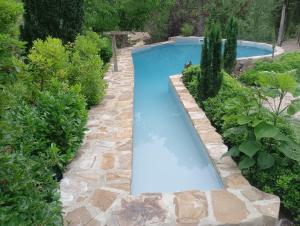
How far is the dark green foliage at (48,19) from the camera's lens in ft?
28.3

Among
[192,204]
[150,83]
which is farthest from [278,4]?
[192,204]

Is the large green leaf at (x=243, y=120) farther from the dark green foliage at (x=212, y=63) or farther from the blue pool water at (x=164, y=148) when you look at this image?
the dark green foliage at (x=212, y=63)

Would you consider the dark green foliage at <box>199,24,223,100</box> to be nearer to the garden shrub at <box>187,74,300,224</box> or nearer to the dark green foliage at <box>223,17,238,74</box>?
the garden shrub at <box>187,74,300,224</box>

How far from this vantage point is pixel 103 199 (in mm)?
3887

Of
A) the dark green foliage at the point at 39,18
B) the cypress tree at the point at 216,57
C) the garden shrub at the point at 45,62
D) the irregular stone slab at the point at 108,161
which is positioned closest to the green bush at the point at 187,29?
the dark green foliage at the point at 39,18

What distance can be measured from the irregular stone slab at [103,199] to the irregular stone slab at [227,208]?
121cm

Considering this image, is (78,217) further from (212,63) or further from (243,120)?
(212,63)

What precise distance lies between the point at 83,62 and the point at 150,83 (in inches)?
169

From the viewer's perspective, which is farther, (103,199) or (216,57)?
(216,57)

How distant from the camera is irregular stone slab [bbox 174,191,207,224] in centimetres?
355

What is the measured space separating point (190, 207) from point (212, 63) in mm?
4218

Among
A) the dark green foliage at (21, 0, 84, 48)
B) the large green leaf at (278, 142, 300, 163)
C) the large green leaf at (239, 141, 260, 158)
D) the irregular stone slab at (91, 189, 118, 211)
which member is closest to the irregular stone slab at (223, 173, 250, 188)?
the large green leaf at (239, 141, 260, 158)

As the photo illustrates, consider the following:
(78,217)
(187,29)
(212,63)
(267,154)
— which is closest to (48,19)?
(212,63)

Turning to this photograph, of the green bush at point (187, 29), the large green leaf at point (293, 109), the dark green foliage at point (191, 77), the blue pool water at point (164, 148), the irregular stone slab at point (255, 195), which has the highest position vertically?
the large green leaf at point (293, 109)
